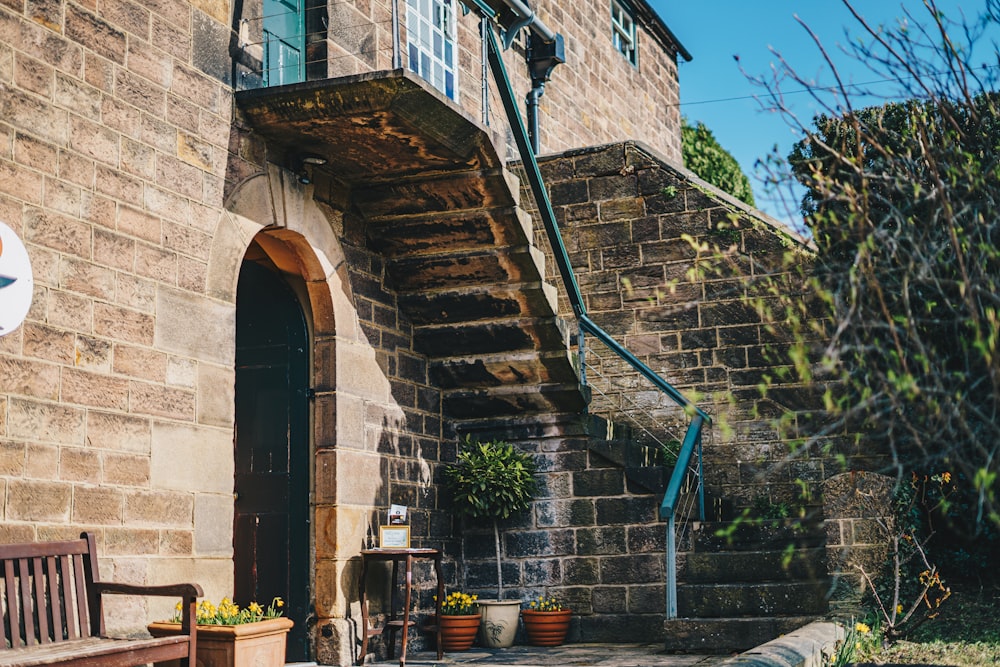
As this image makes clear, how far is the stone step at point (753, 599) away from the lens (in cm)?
753

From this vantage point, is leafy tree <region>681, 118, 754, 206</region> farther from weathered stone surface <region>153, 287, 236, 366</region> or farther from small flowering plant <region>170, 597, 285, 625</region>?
small flowering plant <region>170, 597, 285, 625</region>

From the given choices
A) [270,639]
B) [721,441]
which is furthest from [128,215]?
[721,441]

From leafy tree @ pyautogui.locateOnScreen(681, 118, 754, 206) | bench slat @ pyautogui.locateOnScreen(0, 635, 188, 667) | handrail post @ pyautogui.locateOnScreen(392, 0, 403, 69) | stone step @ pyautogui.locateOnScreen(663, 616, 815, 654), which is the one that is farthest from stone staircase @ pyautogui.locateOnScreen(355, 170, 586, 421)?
leafy tree @ pyautogui.locateOnScreen(681, 118, 754, 206)

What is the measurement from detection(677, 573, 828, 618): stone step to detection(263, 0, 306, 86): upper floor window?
433cm

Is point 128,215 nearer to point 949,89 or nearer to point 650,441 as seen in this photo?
point 949,89

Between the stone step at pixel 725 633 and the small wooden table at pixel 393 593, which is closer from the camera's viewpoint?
the small wooden table at pixel 393 593

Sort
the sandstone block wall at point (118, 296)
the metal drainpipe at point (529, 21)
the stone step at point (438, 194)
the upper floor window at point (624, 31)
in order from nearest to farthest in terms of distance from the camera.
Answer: the sandstone block wall at point (118, 296) < the stone step at point (438, 194) < the metal drainpipe at point (529, 21) < the upper floor window at point (624, 31)

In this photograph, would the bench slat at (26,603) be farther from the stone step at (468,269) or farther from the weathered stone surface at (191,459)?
the stone step at (468,269)

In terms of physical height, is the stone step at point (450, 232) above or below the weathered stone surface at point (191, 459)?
above

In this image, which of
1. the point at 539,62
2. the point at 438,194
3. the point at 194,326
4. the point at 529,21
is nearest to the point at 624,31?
the point at 539,62

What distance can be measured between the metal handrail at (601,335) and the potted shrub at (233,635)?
2.81 m

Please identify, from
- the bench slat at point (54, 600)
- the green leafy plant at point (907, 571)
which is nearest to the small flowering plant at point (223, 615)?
the bench slat at point (54, 600)

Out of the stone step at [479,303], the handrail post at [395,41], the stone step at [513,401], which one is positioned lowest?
the stone step at [513,401]

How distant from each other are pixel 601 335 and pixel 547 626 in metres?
2.19
